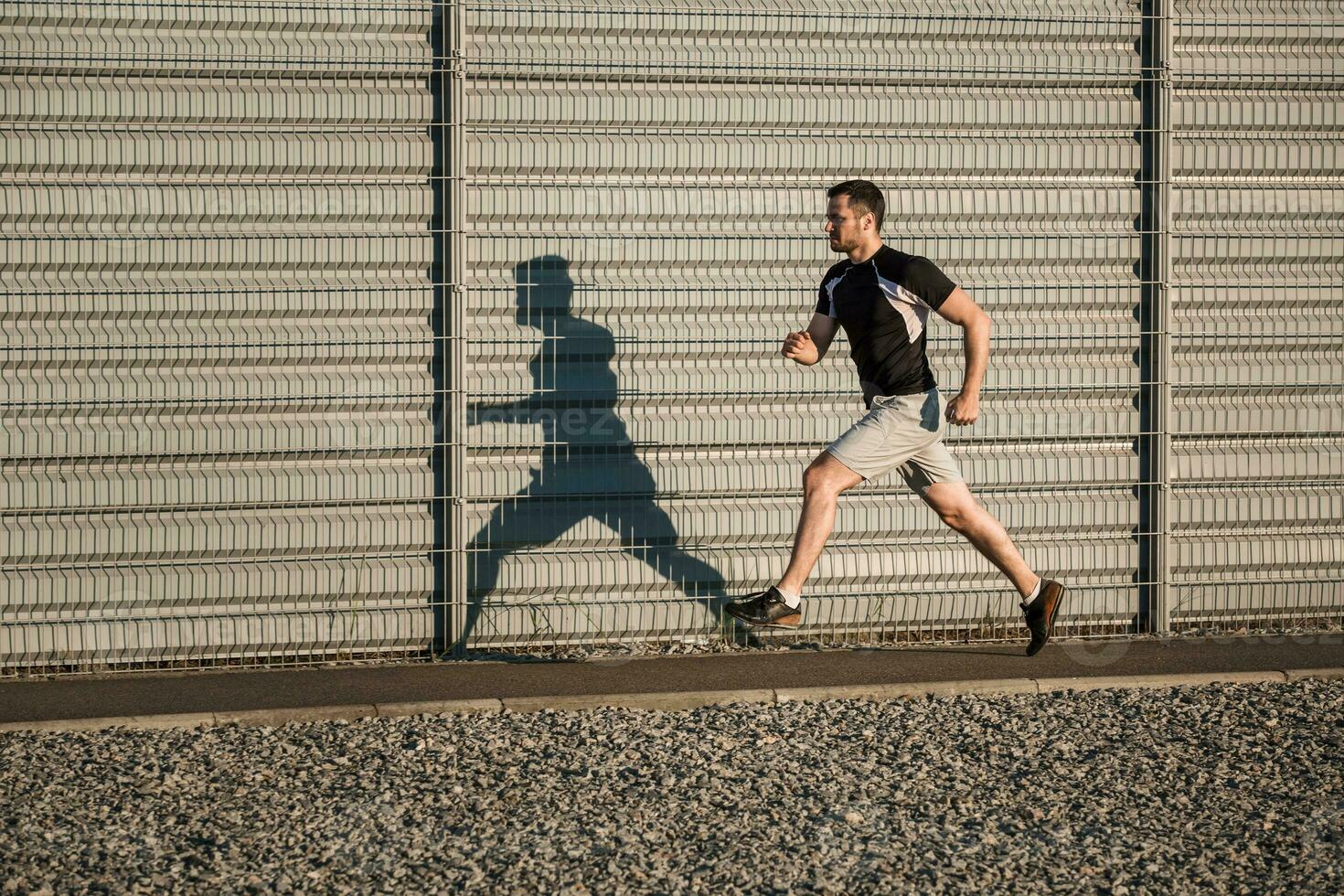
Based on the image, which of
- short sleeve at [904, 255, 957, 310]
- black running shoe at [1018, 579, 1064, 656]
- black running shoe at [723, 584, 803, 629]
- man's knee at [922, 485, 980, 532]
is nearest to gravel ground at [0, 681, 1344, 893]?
black running shoe at [723, 584, 803, 629]

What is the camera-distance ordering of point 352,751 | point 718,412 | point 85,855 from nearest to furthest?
point 85,855
point 352,751
point 718,412

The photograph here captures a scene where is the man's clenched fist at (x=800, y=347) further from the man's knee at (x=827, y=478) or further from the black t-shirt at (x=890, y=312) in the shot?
the man's knee at (x=827, y=478)

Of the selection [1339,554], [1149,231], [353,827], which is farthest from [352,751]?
[1339,554]

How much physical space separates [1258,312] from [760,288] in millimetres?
2492

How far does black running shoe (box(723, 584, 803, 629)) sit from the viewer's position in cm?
646

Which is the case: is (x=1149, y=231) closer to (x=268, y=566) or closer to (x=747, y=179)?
(x=747, y=179)

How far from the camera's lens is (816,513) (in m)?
6.56

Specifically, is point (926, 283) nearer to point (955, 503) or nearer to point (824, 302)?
point (824, 302)

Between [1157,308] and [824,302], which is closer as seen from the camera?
[824,302]

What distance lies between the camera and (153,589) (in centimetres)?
715

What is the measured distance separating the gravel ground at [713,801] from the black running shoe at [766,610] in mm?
458

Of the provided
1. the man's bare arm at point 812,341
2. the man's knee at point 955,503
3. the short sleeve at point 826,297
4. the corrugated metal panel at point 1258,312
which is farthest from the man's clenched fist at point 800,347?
the corrugated metal panel at point 1258,312

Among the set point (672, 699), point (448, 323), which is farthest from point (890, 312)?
point (448, 323)

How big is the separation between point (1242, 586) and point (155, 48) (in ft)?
18.7
